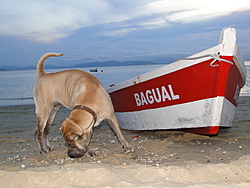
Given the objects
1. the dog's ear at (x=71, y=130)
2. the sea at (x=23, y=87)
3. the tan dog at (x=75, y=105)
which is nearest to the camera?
the dog's ear at (x=71, y=130)

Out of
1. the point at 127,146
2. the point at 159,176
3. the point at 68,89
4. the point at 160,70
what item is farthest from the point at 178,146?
the point at 68,89

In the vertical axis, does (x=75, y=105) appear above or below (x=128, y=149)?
above

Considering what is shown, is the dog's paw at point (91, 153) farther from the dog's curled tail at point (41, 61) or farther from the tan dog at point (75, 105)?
the dog's curled tail at point (41, 61)

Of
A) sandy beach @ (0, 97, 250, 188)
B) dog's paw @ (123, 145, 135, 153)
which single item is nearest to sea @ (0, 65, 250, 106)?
sandy beach @ (0, 97, 250, 188)

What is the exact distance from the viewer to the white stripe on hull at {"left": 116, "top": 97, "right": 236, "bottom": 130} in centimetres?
496

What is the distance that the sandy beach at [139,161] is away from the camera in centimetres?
322

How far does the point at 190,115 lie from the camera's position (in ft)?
17.1

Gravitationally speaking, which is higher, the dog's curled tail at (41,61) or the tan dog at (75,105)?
the dog's curled tail at (41,61)

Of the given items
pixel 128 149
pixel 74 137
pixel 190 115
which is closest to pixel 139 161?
pixel 128 149

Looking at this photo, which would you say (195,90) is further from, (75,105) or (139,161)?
(75,105)

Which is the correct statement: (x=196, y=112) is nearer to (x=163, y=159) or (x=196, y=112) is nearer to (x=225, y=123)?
(x=225, y=123)

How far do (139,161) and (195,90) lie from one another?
1.75 meters

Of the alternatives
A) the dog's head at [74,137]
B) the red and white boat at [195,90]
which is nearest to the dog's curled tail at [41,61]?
the red and white boat at [195,90]

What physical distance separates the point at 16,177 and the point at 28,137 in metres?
3.44
